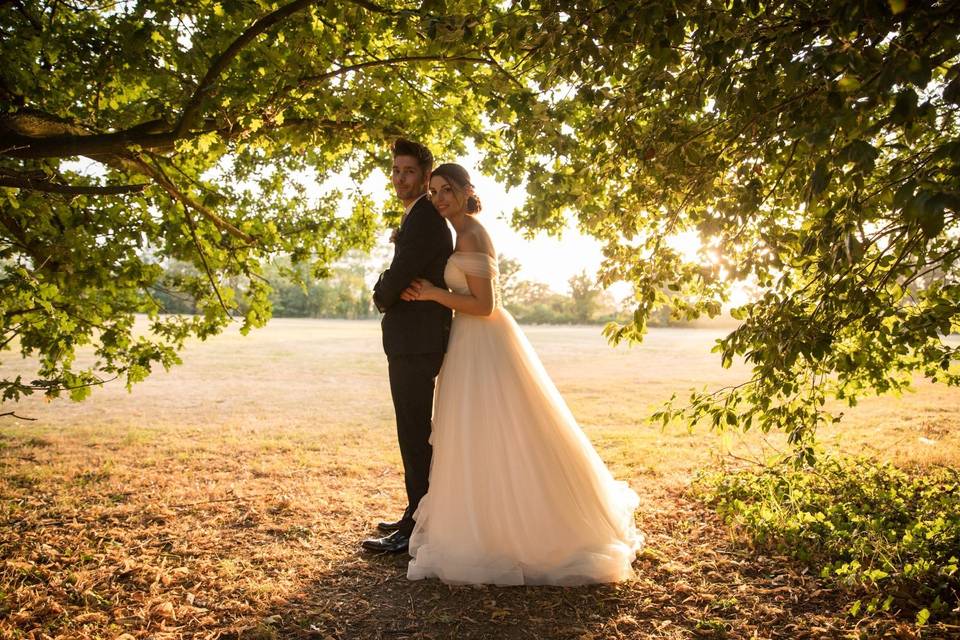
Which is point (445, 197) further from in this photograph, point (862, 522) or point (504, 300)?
point (504, 300)

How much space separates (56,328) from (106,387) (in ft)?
36.2

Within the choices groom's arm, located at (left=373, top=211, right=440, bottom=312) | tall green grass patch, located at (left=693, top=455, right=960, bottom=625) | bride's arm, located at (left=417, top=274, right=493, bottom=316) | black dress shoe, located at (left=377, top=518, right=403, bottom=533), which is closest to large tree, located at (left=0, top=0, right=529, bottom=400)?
groom's arm, located at (left=373, top=211, right=440, bottom=312)

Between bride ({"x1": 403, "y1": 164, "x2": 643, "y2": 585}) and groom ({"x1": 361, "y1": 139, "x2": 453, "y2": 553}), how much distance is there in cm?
10

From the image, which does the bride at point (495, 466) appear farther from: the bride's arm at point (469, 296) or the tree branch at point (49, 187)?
the tree branch at point (49, 187)

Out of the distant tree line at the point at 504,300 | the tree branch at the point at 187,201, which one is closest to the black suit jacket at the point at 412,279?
the tree branch at the point at 187,201

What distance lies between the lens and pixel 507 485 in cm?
402

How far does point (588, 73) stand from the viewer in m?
3.09

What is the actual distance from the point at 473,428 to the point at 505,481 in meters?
0.42

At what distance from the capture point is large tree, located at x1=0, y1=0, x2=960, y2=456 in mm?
2453

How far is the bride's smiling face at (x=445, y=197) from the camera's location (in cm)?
411

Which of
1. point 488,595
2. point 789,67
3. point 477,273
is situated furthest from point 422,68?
point 488,595

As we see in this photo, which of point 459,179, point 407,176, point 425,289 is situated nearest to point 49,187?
point 407,176

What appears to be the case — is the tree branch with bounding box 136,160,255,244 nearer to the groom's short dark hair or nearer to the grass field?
the groom's short dark hair

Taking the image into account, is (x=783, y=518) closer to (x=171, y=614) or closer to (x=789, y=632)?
(x=789, y=632)
